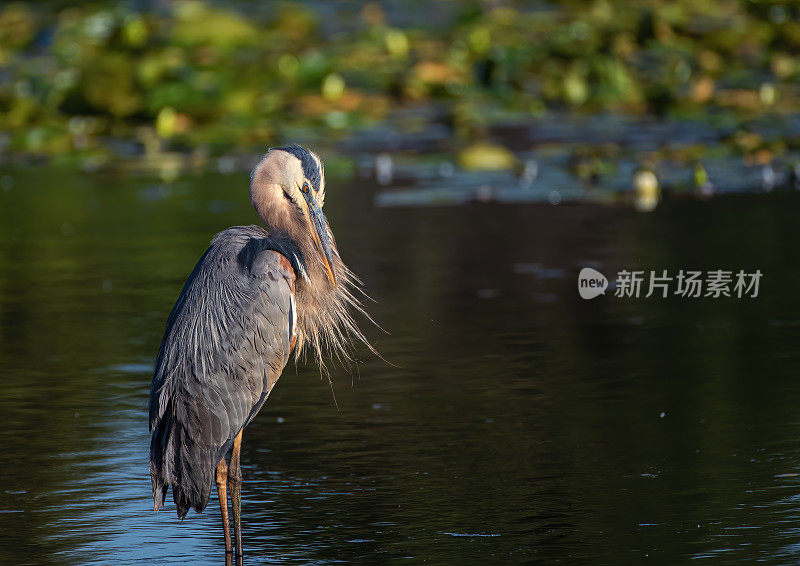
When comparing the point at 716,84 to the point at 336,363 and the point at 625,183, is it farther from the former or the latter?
the point at 336,363

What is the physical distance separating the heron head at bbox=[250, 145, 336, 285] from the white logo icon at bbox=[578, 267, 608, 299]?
12.0ft

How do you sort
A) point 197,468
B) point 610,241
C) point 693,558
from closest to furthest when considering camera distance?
point 693,558 → point 197,468 → point 610,241

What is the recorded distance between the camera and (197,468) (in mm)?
5133

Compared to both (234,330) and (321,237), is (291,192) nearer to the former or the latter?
(321,237)

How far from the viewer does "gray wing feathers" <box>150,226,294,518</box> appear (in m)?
5.14

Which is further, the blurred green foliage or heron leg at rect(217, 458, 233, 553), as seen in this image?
the blurred green foliage

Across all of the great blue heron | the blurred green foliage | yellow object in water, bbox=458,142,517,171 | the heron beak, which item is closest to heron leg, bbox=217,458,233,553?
the great blue heron

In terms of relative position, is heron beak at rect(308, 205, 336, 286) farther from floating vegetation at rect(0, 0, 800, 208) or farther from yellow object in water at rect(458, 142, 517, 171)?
yellow object in water at rect(458, 142, 517, 171)

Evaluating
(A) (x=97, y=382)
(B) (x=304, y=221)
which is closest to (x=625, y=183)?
(A) (x=97, y=382)

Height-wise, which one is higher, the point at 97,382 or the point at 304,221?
the point at 304,221

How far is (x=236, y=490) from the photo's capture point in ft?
17.5

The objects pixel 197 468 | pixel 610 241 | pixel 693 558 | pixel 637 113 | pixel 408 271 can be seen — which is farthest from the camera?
pixel 637 113

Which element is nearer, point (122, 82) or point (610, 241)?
point (610, 241)

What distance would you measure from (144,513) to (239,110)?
34.6 feet
